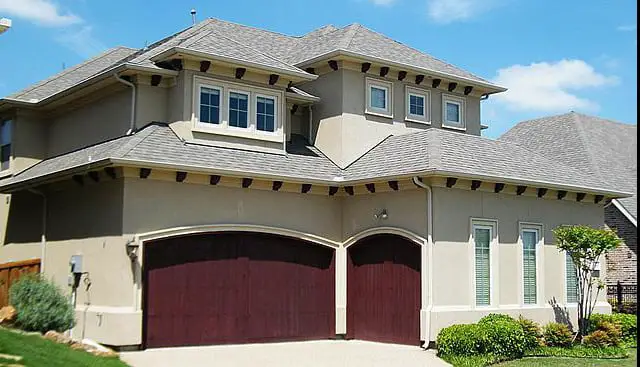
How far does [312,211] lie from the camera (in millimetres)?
19312

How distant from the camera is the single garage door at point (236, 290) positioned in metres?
16.8

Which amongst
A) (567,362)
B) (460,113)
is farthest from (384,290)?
(460,113)

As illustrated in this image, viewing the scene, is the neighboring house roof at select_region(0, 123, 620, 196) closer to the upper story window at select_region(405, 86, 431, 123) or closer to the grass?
the upper story window at select_region(405, 86, 431, 123)

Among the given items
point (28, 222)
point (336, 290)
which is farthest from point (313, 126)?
point (28, 222)

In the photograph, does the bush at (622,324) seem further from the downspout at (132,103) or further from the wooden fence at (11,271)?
the wooden fence at (11,271)

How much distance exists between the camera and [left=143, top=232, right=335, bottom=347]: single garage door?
16797 mm

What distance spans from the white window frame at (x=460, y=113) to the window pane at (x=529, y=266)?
466cm

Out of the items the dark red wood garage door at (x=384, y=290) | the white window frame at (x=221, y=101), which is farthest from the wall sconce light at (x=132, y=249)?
the dark red wood garage door at (x=384, y=290)

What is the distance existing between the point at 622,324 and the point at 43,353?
14.2 m

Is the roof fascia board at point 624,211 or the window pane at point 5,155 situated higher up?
the window pane at point 5,155

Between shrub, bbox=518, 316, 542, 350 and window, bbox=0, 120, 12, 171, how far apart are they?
14.3 metres

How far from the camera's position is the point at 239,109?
18.8 m

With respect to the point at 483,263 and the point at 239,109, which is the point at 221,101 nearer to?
the point at 239,109

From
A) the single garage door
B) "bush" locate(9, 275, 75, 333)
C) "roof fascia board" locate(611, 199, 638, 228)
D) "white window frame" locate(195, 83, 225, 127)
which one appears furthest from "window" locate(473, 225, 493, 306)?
"roof fascia board" locate(611, 199, 638, 228)
